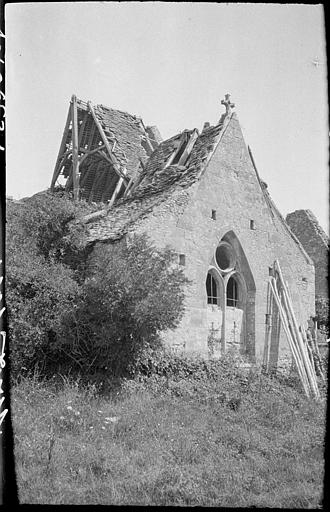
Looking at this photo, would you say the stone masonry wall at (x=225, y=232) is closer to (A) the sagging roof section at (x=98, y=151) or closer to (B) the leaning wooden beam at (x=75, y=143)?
(A) the sagging roof section at (x=98, y=151)

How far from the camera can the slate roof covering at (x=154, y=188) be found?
457 inches

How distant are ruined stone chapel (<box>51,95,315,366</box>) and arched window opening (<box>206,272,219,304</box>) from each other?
3 cm

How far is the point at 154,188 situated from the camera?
1350 centimetres

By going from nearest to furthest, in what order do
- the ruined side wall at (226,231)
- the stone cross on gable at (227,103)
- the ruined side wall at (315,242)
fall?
the ruined side wall at (226,231) < the stone cross on gable at (227,103) < the ruined side wall at (315,242)

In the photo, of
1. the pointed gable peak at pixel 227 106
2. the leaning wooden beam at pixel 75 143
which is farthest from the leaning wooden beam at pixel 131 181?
the pointed gable peak at pixel 227 106

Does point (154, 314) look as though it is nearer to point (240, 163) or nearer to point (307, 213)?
point (240, 163)

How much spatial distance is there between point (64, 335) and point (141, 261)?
207 centimetres

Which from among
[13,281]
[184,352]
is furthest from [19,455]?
[184,352]

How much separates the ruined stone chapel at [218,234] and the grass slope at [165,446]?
2166 mm

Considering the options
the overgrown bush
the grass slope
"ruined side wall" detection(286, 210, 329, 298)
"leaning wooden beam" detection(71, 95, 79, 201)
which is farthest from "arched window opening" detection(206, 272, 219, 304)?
"ruined side wall" detection(286, 210, 329, 298)

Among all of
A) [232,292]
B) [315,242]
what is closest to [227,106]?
[232,292]

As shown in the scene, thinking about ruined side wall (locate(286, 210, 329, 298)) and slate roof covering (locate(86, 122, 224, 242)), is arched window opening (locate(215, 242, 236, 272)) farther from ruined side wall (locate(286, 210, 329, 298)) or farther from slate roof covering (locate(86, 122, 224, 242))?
ruined side wall (locate(286, 210, 329, 298))

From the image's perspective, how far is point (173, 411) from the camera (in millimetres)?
8938

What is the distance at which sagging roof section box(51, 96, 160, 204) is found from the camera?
64.6 feet
